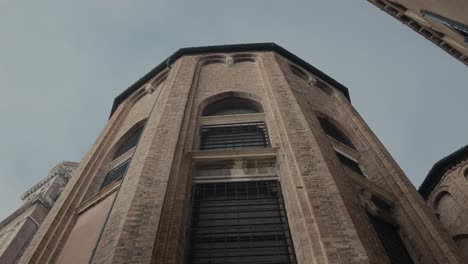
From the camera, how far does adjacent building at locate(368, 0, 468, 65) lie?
25.5 feet

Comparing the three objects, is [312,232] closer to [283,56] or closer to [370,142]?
[370,142]

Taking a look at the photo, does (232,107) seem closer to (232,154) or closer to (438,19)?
(232,154)

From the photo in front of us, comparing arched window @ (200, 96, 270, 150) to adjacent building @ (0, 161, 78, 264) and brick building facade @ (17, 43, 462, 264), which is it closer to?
brick building facade @ (17, 43, 462, 264)

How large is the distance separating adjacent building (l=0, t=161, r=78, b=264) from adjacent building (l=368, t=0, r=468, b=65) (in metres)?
20.6

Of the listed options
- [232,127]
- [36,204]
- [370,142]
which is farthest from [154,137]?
[36,204]

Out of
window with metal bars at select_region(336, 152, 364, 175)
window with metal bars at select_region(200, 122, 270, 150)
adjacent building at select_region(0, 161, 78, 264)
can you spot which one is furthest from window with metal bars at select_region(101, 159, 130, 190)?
adjacent building at select_region(0, 161, 78, 264)

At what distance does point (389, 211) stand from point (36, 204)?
2223 centimetres

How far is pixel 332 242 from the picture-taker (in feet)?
17.1

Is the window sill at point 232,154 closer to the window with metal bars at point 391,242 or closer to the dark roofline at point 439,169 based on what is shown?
the window with metal bars at point 391,242

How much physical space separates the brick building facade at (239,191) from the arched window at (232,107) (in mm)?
29

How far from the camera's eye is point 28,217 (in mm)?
23391

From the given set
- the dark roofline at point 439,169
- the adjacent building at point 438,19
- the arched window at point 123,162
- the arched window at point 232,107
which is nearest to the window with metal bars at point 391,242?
the adjacent building at point 438,19

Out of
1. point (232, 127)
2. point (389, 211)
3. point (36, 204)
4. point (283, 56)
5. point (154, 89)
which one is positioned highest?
point (36, 204)

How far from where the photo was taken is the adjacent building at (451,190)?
46.0 feet
